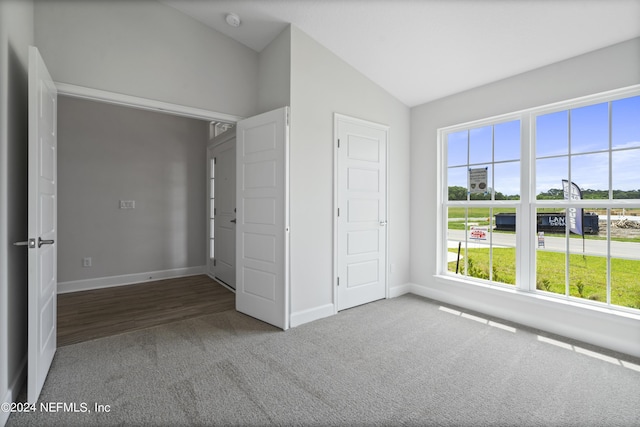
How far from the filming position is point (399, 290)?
400cm

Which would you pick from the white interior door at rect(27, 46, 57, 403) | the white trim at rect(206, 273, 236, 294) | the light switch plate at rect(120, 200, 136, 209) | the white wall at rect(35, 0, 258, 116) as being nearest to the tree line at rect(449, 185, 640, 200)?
the white wall at rect(35, 0, 258, 116)

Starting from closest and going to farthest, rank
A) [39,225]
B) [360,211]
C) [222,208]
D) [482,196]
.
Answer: [39,225] < [482,196] < [360,211] < [222,208]

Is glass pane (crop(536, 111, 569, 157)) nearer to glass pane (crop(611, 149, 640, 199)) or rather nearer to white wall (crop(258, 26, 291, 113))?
glass pane (crop(611, 149, 640, 199))

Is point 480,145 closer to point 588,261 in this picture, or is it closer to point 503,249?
point 503,249

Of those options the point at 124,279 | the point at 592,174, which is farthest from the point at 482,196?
the point at 124,279

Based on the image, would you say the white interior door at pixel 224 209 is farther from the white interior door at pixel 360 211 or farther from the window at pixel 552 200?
the window at pixel 552 200

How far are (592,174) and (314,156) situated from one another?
105 inches

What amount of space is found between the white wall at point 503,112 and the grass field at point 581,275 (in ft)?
0.82

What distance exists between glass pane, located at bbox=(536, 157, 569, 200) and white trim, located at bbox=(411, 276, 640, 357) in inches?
41.1

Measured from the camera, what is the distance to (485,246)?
134 inches

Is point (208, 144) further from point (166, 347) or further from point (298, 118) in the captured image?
point (166, 347)

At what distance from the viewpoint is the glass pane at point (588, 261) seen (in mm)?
2641

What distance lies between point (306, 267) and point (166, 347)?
145 centimetres

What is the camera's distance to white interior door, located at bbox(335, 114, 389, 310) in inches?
133
